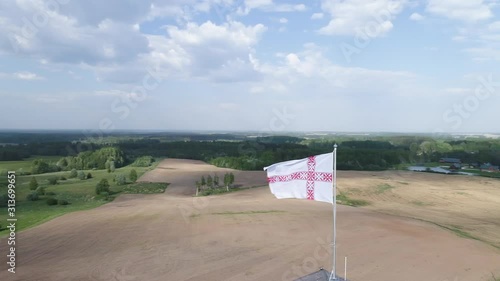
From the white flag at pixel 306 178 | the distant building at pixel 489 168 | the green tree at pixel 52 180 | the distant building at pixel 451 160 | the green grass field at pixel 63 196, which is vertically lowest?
the distant building at pixel 489 168

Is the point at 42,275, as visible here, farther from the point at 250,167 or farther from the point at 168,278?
the point at 250,167

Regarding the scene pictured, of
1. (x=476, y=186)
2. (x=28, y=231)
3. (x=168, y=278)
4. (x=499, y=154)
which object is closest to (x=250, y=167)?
(x=476, y=186)

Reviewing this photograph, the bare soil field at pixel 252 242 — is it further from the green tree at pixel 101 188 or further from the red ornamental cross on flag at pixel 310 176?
the red ornamental cross on flag at pixel 310 176

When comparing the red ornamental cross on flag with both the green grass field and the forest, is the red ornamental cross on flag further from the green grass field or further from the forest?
the forest

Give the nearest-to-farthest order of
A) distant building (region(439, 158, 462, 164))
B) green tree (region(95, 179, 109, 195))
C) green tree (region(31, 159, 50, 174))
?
green tree (region(95, 179, 109, 195)) → green tree (region(31, 159, 50, 174)) → distant building (region(439, 158, 462, 164))

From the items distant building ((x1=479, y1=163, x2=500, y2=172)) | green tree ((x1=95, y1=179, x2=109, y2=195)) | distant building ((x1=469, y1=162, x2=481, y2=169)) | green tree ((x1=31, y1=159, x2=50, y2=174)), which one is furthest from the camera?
distant building ((x1=469, y1=162, x2=481, y2=169))

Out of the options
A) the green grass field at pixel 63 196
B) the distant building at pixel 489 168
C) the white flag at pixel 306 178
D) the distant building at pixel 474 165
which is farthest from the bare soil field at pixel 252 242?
the distant building at pixel 474 165

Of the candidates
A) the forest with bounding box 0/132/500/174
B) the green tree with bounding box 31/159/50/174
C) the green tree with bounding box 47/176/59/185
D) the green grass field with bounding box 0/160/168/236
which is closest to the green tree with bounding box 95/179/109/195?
the green grass field with bounding box 0/160/168/236
